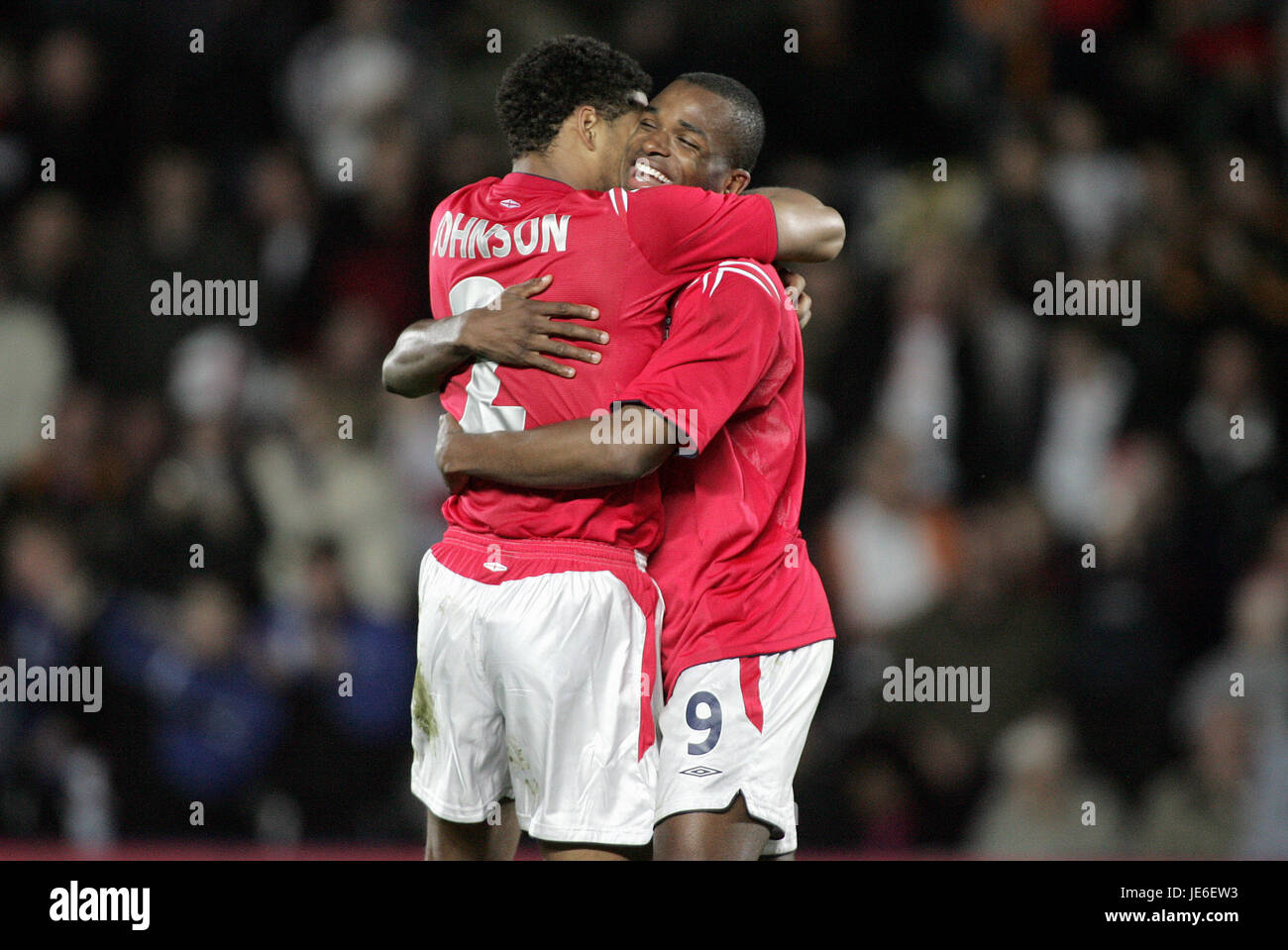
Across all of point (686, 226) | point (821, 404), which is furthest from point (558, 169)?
point (821, 404)

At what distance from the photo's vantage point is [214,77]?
6031mm

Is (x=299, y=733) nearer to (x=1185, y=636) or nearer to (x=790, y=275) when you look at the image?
(x=790, y=275)

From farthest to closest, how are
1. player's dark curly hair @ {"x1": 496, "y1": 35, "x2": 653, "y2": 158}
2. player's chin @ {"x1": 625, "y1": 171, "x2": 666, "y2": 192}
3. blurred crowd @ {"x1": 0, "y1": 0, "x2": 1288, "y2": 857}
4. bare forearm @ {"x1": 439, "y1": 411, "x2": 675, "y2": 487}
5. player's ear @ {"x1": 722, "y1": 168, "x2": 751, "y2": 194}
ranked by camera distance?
blurred crowd @ {"x1": 0, "y1": 0, "x2": 1288, "y2": 857} < player's ear @ {"x1": 722, "y1": 168, "x2": 751, "y2": 194} < player's chin @ {"x1": 625, "y1": 171, "x2": 666, "y2": 192} < player's dark curly hair @ {"x1": 496, "y1": 35, "x2": 653, "y2": 158} < bare forearm @ {"x1": 439, "y1": 411, "x2": 675, "y2": 487}

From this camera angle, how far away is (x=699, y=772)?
281 cm

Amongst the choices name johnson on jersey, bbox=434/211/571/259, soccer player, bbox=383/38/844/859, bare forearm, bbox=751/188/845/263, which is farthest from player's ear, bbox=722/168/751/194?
name johnson on jersey, bbox=434/211/571/259

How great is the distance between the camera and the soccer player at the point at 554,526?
2670 mm

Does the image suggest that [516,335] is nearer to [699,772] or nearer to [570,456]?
[570,456]

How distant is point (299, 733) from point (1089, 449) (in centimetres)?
333

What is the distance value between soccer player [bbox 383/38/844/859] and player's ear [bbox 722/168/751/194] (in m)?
0.30

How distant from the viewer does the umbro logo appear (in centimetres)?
281

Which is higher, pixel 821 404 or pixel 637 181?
pixel 637 181

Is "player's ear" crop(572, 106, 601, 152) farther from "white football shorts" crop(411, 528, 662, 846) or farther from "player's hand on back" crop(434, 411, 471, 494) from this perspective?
"white football shorts" crop(411, 528, 662, 846)

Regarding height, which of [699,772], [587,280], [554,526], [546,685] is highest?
[587,280]

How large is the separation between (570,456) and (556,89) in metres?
0.79
